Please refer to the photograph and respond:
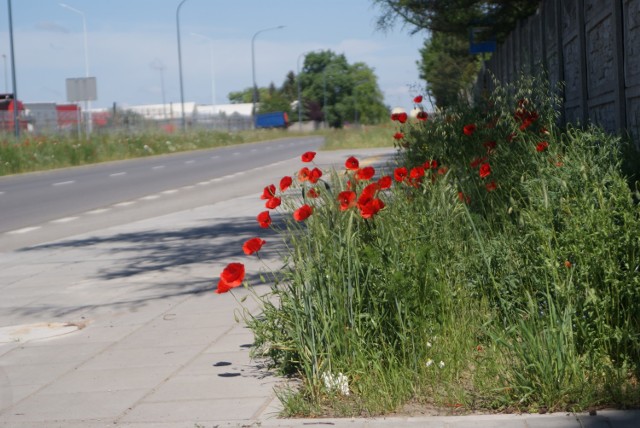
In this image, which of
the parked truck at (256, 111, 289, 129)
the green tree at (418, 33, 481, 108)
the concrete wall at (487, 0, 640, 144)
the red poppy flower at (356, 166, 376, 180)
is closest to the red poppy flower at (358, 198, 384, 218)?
the red poppy flower at (356, 166, 376, 180)

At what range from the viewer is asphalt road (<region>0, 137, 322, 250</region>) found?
16250mm

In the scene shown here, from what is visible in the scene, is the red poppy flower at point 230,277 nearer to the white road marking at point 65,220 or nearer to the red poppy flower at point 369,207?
the red poppy flower at point 369,207

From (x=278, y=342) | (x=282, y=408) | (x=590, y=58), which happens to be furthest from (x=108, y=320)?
(x=590, y=58)

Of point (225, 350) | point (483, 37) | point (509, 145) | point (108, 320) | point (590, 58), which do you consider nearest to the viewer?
point (225, 350)

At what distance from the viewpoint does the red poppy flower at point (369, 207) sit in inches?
218

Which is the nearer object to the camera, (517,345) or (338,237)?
(517,345)

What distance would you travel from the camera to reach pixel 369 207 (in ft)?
18.2

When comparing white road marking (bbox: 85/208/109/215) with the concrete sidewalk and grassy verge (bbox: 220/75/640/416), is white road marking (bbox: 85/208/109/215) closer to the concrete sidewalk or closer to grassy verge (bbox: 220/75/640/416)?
the concrete sidewalk

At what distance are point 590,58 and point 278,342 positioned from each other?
19.8ft

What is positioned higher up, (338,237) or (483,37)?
(483,37)

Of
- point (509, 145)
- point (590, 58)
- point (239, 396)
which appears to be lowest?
point (239, 396)

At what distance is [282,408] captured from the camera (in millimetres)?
5102

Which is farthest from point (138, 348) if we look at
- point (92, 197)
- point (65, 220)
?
point (92, 197)

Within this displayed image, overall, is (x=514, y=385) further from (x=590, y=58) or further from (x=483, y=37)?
(x=483, y=37)
